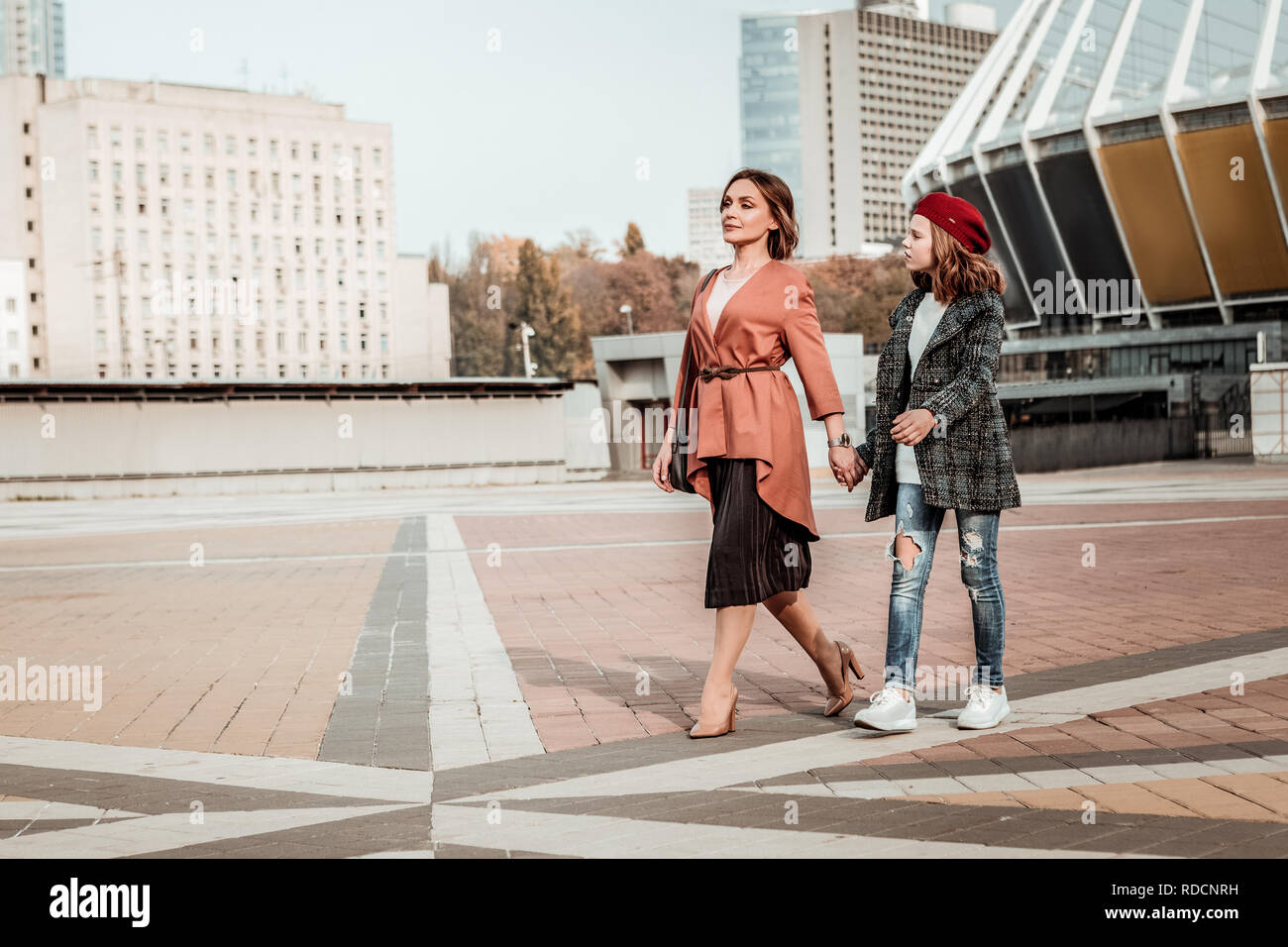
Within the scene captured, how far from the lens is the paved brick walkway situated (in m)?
4.00

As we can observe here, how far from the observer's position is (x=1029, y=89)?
198 ft

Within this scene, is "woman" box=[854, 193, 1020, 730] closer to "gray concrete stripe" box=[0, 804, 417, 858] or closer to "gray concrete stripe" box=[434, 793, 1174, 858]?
"gray concrete stripe" box=[434, 793, 1174, 858]

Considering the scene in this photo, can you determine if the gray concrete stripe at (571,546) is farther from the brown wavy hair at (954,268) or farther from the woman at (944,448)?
the brown wavy hair at (954,268)

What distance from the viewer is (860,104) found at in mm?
194750

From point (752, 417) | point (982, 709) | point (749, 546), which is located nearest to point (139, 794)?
point (749, 546)

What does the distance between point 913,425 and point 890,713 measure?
1.08m

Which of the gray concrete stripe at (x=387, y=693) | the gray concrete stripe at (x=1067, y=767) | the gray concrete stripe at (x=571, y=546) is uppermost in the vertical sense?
the gray concrete stripe at (x=1067, y=767)

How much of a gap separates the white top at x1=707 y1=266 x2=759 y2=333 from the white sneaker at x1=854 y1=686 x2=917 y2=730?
1508 mm

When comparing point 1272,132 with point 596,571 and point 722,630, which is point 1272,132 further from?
point 722,630

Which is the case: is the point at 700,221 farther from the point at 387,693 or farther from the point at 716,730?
the point at 716,730

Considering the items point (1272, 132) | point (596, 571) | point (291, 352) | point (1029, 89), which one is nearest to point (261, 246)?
point (291, 352)

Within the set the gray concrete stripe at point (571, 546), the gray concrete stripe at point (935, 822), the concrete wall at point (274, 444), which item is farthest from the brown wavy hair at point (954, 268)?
the concrete wall at point (274, 444)

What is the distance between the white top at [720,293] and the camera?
5336 mm
